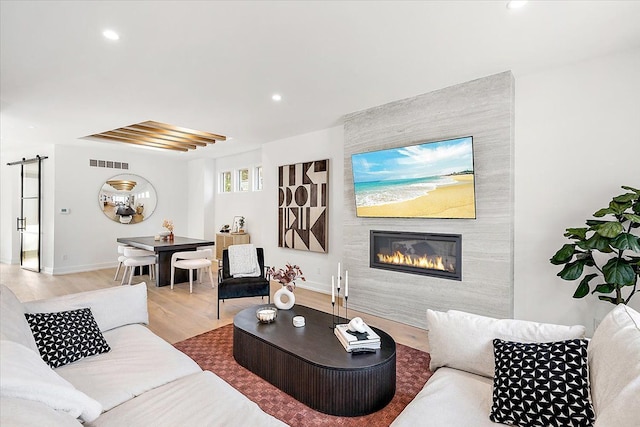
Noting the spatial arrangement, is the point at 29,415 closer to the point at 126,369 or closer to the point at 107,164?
the point at 126,369

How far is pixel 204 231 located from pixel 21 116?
170 inches

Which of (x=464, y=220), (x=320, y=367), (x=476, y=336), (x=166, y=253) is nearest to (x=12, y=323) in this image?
(x=320, y=367)

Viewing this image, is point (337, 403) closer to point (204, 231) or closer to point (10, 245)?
point (204, 231)

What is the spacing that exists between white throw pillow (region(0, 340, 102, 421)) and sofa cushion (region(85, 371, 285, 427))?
210 mm

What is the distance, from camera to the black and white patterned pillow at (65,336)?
6.13 feet

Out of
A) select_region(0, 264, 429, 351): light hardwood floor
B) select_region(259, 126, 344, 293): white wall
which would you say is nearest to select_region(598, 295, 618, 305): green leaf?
select_region(0, 264, 429, 351): light hardwood floor

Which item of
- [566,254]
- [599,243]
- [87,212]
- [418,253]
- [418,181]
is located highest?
[418,181]

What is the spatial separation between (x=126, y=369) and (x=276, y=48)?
2.62 meters

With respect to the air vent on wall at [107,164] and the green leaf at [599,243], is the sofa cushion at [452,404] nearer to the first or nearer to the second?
the green leaf at [599,243]

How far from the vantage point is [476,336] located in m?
1.83

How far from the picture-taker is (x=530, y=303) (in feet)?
10.4

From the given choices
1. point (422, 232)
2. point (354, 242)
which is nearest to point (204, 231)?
point (354, 242)

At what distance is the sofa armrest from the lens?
87.7 inches

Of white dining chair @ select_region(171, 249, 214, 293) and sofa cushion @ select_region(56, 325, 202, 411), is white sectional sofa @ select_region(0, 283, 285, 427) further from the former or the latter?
white dining chair @ select_region(171, 249, 214, 293)
